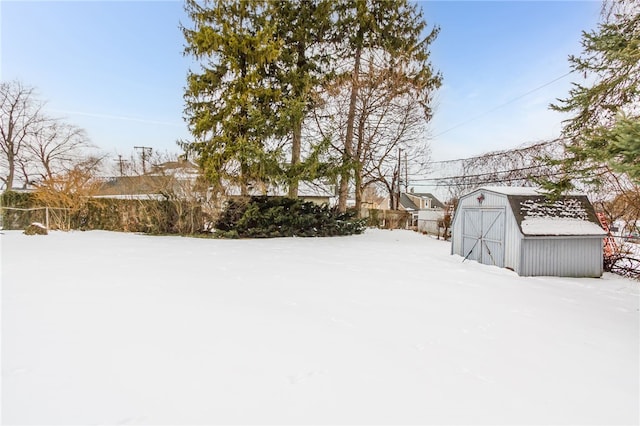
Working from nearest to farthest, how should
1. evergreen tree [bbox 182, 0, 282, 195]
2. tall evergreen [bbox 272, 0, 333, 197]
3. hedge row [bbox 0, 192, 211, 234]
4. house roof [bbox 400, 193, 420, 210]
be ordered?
evergreen tree [bbox 182, 0, 282, 195] → tall evergreen [bbox 272, 0, 333, 197] → hedge row [bbox 0, 192, 211, 234] → house roof [bbox 400, 193, 420, 210]

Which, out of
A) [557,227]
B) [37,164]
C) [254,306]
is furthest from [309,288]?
[37,164]

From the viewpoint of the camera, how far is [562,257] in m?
7.11

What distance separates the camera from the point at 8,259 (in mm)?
6285

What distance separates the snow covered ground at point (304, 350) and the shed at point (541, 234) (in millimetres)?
1532

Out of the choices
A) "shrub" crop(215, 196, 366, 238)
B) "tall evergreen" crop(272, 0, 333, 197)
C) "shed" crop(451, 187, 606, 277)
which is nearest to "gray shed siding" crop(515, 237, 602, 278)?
"shed" crop(451, 187, 606, 277)

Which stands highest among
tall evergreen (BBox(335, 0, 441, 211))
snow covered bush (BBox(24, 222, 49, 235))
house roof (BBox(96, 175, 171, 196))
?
tall evergreen (BBox(335, 0, 441, 211))

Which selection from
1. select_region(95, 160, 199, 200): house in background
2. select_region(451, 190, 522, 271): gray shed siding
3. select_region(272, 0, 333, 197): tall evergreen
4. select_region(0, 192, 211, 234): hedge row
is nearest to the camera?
select_region(451, 190, 522, 271): gray shed siding

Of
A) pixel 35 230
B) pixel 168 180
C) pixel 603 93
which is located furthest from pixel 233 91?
pixel 603 93

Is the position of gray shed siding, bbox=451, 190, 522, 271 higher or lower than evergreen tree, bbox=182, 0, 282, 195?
lower

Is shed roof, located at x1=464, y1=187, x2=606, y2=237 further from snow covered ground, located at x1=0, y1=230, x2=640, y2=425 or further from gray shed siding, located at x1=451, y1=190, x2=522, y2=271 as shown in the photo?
snow covered ground, located at x1=0, y1=230, x2=640, y2=425

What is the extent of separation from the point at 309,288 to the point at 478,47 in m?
11.5

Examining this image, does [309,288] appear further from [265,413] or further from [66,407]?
Answer: [66,407]

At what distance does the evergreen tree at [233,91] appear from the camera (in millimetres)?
10633

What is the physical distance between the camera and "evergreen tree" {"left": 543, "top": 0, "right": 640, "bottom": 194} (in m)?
4.08
